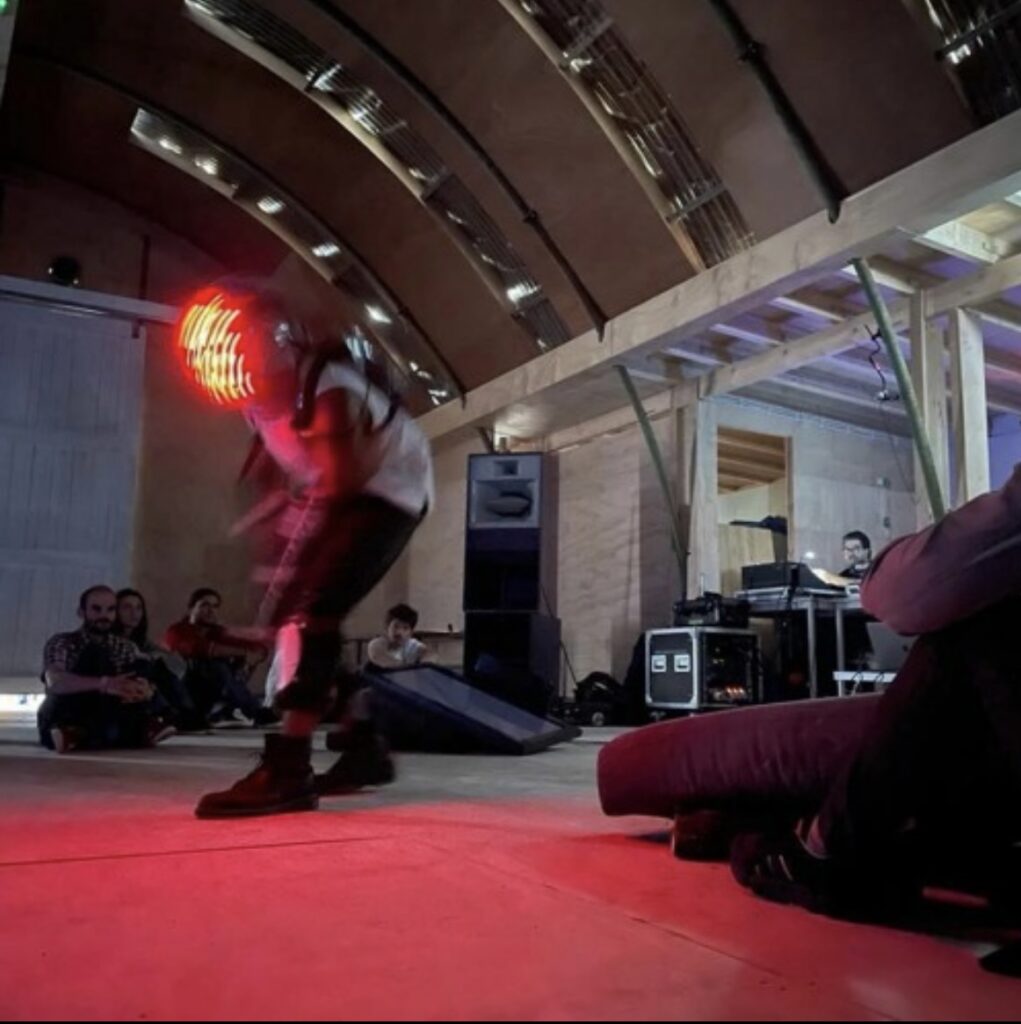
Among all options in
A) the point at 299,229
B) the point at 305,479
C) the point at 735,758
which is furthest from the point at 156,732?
the point at 299,229

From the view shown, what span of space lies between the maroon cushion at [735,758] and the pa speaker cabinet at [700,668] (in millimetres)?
4707

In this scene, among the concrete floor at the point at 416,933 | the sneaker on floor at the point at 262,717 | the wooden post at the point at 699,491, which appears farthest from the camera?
the wooden post at the point at 699,491

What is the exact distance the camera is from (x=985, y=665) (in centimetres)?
107

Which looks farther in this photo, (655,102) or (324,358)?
(655,102)

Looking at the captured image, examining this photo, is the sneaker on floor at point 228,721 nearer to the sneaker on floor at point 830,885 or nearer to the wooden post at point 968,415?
the wooden post at point 968,415

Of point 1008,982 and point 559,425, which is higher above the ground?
point 559,425

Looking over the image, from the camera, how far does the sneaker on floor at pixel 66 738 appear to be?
12.5 feet

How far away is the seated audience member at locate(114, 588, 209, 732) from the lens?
432 cm

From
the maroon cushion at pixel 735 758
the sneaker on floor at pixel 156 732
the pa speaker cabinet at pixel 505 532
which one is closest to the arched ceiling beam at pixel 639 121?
the pa speaker cabinet at pixel 505 532

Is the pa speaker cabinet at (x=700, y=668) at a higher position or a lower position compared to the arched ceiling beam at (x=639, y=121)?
lower

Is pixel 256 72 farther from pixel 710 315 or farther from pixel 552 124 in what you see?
pixel 710 315

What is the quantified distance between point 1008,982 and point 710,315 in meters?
5.15

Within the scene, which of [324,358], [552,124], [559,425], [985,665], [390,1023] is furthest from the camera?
[559,425]

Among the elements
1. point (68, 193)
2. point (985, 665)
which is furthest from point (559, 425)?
point (985, 665)
